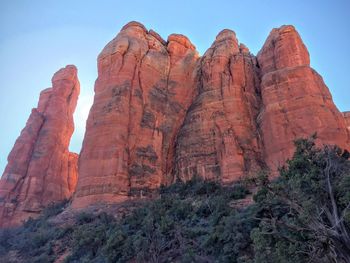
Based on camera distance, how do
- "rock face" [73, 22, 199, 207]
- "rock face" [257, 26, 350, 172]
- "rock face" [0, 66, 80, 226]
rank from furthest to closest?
"rock face" [0, 66, 80, 226]
"rock face" [73, 22, 199, 207]
"rock face" [257, 26, 350, 172]

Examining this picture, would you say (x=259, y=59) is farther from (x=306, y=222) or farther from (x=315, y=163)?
(x=306, y=222)

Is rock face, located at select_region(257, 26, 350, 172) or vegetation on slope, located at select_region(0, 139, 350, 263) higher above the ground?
rock face, located at select_region(257, 26, 350, 172)

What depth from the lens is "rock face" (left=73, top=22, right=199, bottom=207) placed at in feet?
87.6

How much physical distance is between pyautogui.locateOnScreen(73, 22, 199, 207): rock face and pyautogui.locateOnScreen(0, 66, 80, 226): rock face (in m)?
15.7

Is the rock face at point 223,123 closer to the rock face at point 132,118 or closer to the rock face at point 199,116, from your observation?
the rock face at point 199,116

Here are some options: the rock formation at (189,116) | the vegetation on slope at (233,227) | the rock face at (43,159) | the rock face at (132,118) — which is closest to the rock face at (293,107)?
the rock formation at (189,116)

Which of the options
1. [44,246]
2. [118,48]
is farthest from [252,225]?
[118,48]

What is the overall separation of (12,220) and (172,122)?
2257 cm

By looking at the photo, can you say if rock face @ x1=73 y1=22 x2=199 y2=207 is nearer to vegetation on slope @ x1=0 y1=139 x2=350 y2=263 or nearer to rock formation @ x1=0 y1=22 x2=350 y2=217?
rock formation @ x1=0 y1=22 x2=350 y2=217

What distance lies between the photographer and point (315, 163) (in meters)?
13.0

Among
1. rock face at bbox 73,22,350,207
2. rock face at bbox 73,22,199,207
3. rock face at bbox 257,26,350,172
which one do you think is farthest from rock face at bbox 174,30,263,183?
rock face at bbox 73,22,199,207

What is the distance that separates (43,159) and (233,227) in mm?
35581

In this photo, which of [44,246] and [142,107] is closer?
[44,246]

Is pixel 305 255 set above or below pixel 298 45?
below
